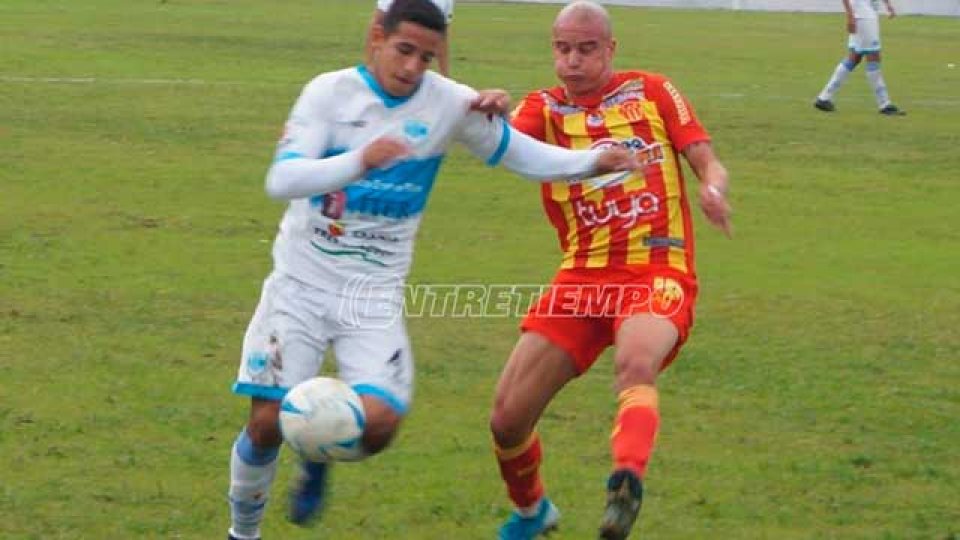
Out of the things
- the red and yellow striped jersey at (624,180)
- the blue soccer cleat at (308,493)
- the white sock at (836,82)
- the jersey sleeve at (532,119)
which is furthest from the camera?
the white sock at (836,82)

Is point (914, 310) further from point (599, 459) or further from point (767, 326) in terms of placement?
point (599, 459)

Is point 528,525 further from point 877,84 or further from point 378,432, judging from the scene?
point 877,84

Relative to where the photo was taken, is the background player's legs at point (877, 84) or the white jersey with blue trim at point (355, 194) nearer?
the white jersey with blue trim at point (355, 194)

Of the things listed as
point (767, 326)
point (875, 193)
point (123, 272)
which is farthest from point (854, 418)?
point (875, 193)

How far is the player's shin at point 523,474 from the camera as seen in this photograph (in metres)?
8.13

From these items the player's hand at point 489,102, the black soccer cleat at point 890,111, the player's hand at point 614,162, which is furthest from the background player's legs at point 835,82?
the player's hand at point 489,102

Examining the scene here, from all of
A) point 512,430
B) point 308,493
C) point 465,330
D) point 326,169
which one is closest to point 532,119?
point 512,430

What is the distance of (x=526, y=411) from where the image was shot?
815cm

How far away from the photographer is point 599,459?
30.7 feet

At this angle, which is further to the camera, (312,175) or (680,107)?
(680,107)

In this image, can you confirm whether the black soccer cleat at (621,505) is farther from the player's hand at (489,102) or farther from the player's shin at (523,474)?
the player's hand at (489,102)

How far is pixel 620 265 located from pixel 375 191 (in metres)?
1.28

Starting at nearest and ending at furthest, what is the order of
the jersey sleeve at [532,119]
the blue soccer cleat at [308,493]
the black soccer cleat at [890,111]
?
the blue soccer cleat at [308,493], the jersey sleeve at [532,119], the black soccer cleat at [890,111]

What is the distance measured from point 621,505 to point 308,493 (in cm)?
125
